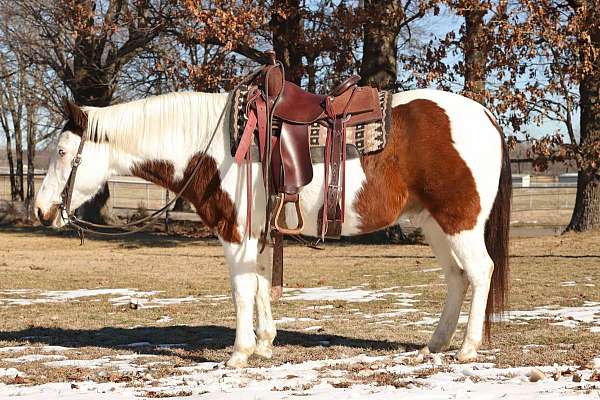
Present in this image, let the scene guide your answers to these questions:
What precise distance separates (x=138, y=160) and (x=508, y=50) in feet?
40.5

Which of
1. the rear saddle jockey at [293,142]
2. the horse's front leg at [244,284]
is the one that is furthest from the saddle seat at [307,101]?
the horse's front leg at [244,284]

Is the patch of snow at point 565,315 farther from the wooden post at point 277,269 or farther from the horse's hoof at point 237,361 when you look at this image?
the horse's hoof at point 237,361

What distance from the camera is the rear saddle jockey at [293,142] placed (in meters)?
6.23

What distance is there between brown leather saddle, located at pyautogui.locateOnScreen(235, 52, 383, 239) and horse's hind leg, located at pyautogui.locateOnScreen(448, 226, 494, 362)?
3.03 feet

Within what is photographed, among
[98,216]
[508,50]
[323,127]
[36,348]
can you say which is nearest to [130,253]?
[98,216]

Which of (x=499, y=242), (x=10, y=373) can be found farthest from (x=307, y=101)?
(x=10, y=373)

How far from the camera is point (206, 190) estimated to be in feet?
21.0

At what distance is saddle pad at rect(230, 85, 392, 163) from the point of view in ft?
20.5

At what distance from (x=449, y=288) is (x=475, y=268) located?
0.47m

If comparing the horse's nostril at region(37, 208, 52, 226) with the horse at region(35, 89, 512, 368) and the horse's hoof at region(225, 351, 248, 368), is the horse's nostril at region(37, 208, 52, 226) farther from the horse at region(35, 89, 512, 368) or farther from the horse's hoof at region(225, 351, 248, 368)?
the horse's hoof at region(225, 351, 248, 368)

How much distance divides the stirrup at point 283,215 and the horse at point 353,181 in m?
0.07

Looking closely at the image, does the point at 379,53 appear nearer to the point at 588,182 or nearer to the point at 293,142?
the point at 588,182

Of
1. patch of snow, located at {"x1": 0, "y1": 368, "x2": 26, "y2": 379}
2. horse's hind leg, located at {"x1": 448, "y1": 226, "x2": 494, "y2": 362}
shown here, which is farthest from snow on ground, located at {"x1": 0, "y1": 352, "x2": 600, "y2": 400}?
horse's hind leg, located at {"x1": 448, "y1": 226, "x2": 494, "y2": 362}

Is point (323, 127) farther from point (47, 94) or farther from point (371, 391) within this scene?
point (47, 94)
